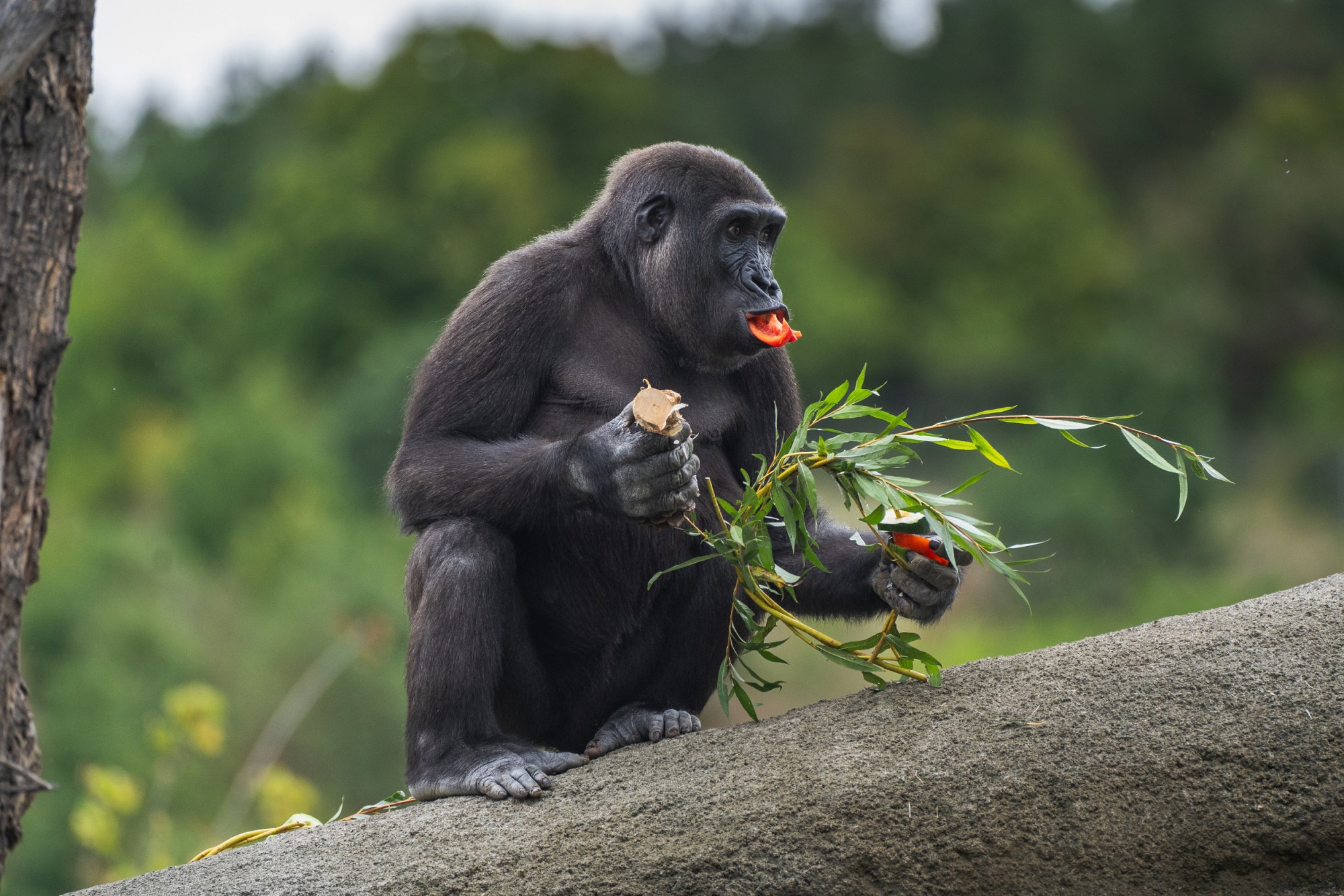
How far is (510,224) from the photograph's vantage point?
152ft

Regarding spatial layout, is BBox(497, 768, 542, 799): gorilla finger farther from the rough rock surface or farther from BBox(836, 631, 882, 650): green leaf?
BBox(836, 631, 882, 650): green leaf

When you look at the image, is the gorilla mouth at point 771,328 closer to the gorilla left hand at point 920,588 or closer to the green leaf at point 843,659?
the gorilla left hand at point 920,588

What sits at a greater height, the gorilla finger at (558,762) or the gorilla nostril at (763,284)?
the gorilla nostril at (763,284)

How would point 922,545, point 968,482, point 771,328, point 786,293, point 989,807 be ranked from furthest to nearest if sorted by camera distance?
point 786,293, point 771,328, point 922,545, point 989,807, point 968,482

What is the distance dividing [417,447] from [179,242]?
169ft

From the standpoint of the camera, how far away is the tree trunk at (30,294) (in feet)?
16.8

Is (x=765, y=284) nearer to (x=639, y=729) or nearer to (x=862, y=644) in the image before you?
(x=862, y=644)

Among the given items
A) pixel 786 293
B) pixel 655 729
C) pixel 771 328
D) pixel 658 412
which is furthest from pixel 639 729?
pixel 786 293

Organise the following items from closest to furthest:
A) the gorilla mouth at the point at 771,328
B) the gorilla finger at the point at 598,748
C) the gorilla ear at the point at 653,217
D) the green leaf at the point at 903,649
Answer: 1. the green leaf at the point at 903,649
2. the gorilla finger at the point at 598,748
3. the gorilla mouth at the point at 771,328
4. the gorilla ear at the point at 653,217

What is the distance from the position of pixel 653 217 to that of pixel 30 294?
2324 millimetres

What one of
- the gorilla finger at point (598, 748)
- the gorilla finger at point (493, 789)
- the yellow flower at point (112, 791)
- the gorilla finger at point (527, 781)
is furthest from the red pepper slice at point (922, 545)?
the yellow flower at point (112, 791)

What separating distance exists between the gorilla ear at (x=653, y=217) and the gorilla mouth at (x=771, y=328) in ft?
1.90

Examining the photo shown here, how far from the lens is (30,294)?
5.15 meters

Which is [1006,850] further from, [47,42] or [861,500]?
[47,42]
